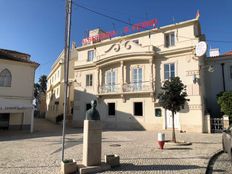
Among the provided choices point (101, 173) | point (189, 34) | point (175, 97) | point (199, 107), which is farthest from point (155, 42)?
point (101, 173)

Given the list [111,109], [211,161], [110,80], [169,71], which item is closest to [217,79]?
[169,71]

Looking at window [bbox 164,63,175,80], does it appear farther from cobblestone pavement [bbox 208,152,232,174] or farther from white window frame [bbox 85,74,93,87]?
cobblestone pavement [bbox 208,152,232,174]

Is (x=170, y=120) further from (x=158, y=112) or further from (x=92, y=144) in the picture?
(x=92, y=144)

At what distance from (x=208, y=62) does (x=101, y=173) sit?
19786 millimetres

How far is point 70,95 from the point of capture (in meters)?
32.3

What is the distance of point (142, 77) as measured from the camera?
2209 centimetres

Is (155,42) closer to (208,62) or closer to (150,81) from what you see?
(150,81)

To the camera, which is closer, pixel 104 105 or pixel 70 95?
pixel 104 105

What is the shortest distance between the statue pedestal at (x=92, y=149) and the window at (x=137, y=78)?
15102 millimetres

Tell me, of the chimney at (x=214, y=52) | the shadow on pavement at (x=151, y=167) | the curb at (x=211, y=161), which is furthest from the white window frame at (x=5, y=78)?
the chimney at (x=214, y=52)

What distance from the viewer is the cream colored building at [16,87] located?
1994cm

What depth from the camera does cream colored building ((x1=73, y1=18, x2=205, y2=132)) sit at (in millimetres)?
19250

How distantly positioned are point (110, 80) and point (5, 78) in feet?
36.0

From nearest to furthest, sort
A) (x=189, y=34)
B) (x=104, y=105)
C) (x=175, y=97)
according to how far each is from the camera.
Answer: (x=175, y=97)
(x=189, y=34)
(x=104, y=105)
